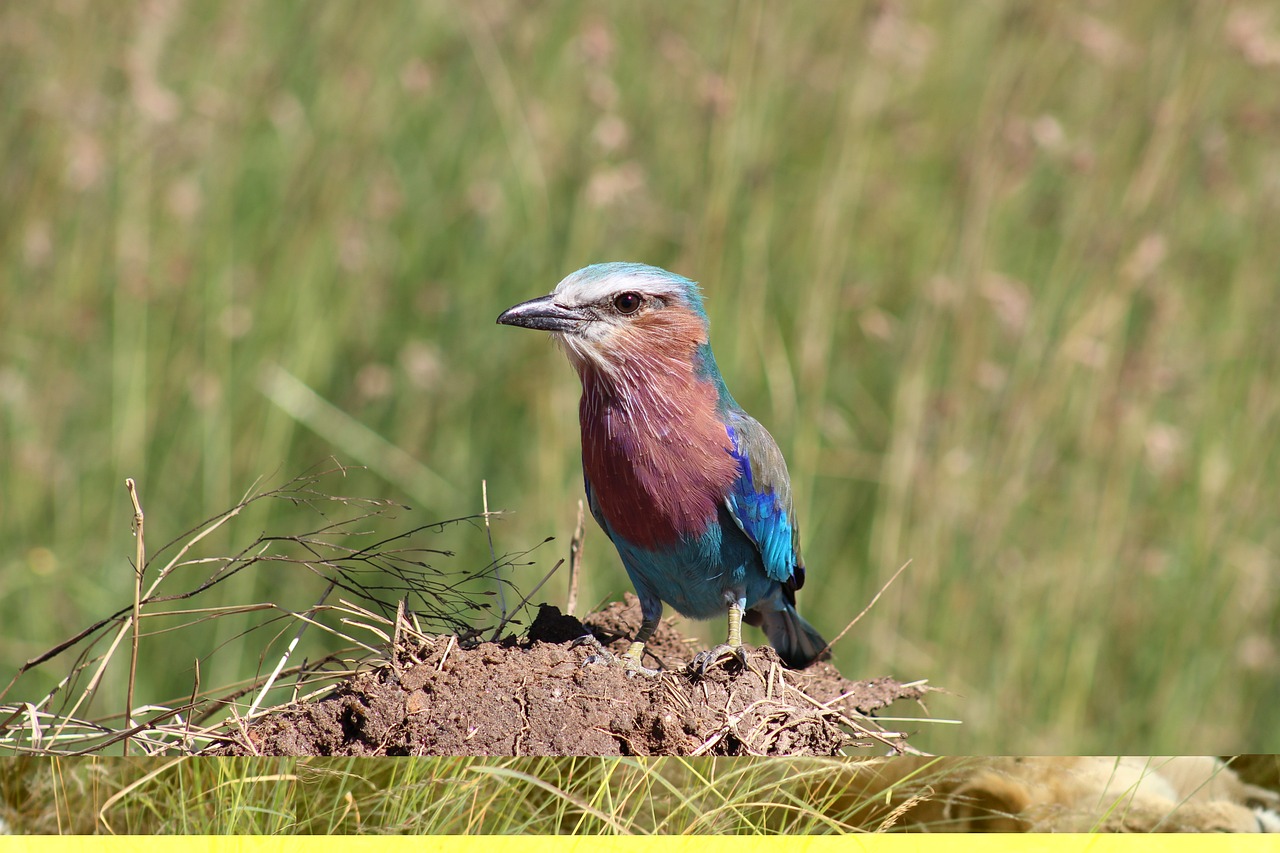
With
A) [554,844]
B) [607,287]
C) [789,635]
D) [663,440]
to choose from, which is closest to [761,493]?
[663,440]

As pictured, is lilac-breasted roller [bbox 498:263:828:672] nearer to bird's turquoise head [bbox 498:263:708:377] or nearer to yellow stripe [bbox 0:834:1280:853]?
bird's turquoise head [bbox 498:263:708:377]

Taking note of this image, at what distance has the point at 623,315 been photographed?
1.92 meters

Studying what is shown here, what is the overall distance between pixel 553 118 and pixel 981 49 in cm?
199

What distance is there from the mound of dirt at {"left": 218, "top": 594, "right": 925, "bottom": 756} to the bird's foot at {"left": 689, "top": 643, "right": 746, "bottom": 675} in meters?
0.01

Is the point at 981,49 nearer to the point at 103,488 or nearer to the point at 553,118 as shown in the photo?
the point at 553,118

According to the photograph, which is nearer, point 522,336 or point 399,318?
point 522,336

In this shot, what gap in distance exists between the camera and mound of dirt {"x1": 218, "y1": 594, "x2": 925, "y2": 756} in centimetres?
A: 170

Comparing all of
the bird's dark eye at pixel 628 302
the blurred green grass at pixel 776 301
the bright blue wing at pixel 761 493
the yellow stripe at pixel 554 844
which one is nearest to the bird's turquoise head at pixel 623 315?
the bird's dark eye at pixel 628 302

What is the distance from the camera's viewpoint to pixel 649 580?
7.06 ft

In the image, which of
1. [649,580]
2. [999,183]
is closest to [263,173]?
[999,183]

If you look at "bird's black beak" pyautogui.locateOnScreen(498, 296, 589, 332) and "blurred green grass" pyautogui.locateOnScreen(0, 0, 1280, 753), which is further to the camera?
"blurred green grass" pyautogui.locateOnScreen(0, 0, 1280, 753)

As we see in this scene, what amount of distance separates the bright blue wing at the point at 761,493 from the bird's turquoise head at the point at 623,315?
183mm

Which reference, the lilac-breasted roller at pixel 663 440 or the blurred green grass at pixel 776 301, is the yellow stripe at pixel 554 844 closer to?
the lilac-breasted roller at pixel 663 440

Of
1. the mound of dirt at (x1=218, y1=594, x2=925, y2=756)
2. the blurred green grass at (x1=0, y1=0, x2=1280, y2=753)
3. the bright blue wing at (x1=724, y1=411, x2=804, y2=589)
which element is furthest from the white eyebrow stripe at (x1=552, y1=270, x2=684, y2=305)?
the blurred green grass at (x1=0, y1=0, x2=1280, y2=753)
